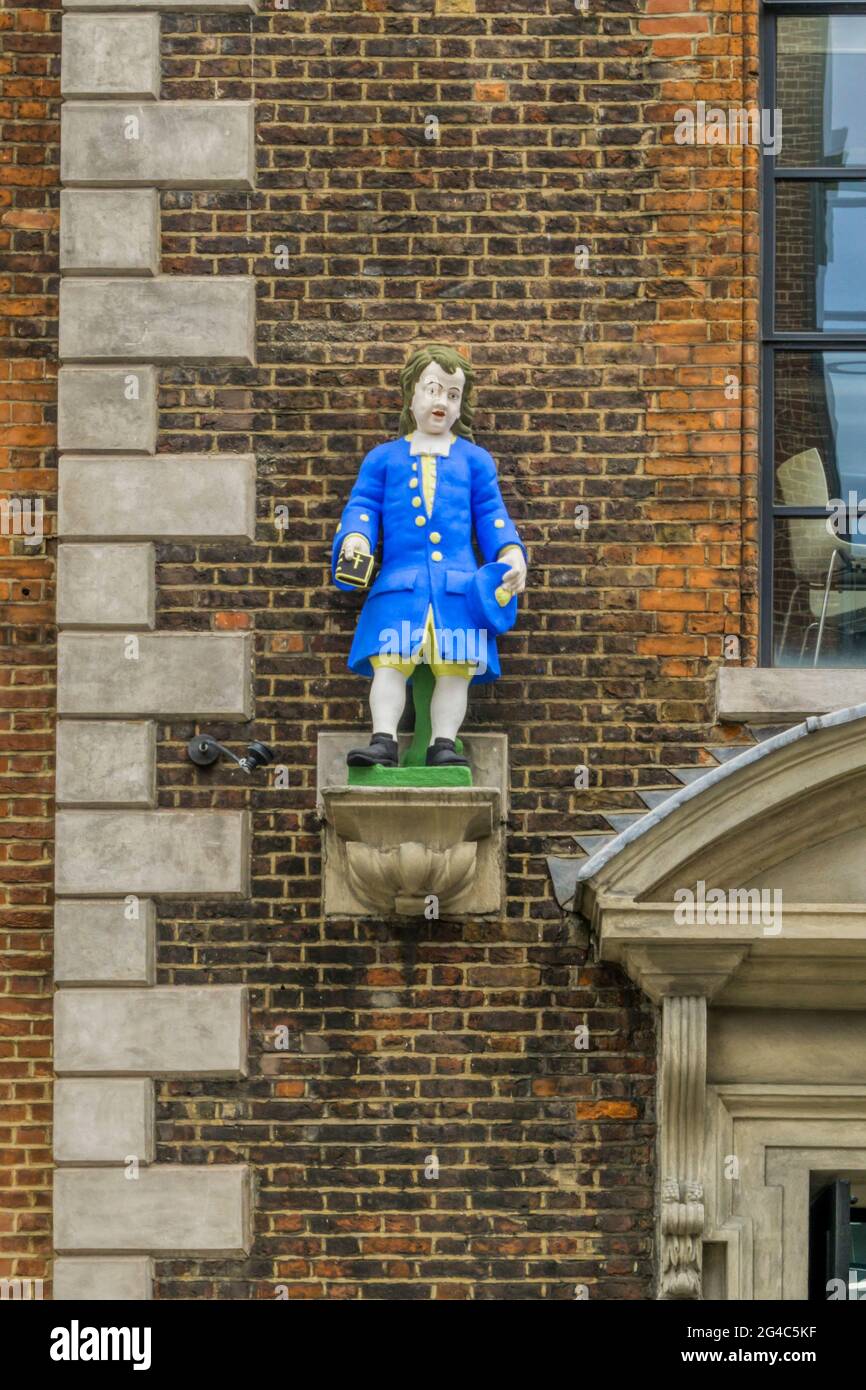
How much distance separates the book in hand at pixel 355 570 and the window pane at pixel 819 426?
1656 millimetres

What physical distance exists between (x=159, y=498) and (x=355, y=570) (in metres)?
0.86

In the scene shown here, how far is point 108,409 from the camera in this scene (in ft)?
35.2

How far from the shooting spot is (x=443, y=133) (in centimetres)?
1091

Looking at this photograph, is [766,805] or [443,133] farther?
[443,133]

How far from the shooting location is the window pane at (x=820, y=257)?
11055mm

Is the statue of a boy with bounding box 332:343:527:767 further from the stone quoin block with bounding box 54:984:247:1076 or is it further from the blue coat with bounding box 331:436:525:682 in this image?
the stone quoin block with bounding box 54:984:247:1076

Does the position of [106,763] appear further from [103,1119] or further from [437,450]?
[437,450]

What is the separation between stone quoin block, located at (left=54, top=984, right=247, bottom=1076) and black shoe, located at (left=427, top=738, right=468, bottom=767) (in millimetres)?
1051

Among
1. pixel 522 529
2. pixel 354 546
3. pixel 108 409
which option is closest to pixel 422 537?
pixel 354 546

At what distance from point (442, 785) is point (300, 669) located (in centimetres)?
78

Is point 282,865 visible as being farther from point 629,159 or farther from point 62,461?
point 629,159

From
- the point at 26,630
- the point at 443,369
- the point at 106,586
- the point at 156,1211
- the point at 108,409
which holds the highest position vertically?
the point at 443,369

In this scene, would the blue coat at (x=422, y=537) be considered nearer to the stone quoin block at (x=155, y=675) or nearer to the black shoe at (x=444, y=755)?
the black shoe at (x=444, y=755)
